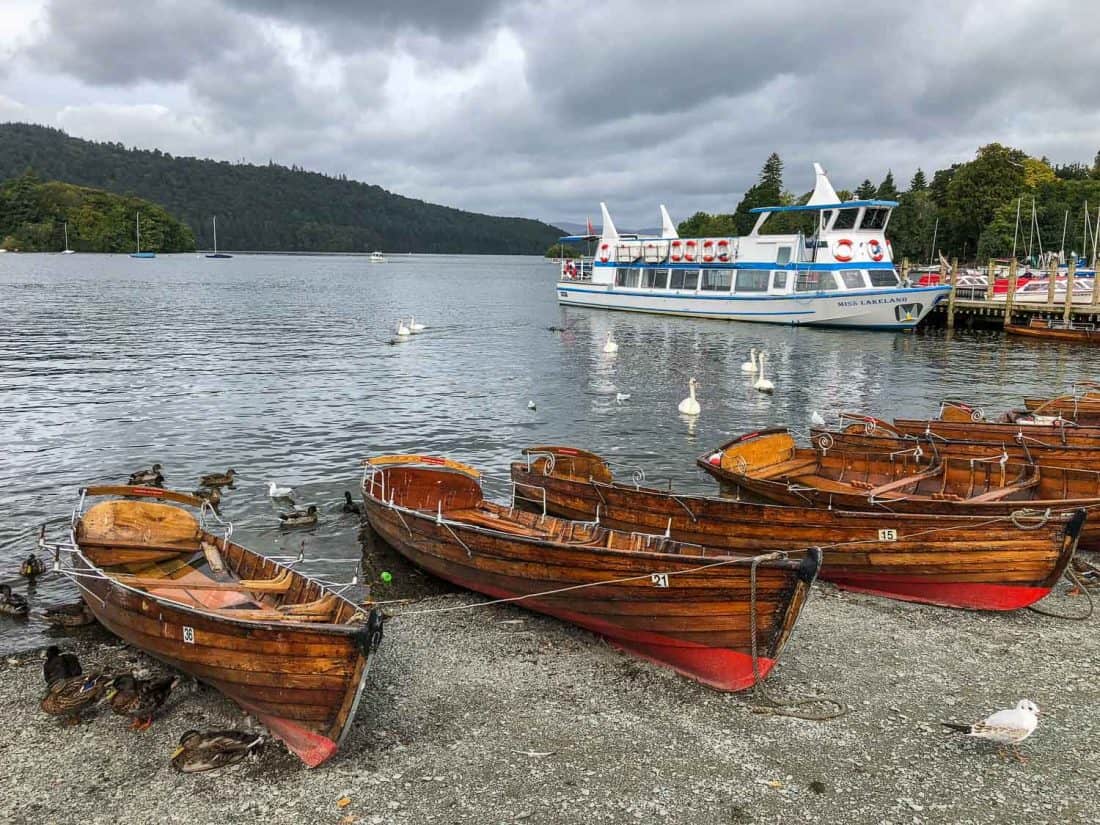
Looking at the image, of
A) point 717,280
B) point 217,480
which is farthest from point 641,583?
point 717,280

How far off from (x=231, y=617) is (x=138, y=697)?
161cm

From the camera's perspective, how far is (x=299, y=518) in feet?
53.6

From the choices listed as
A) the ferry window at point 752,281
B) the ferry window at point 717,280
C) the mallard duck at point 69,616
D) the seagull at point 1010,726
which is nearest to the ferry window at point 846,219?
the ferry window at point 752,281

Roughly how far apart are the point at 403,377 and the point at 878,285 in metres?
35.6

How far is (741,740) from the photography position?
27.5 ft

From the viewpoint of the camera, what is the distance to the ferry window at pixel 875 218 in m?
52.6

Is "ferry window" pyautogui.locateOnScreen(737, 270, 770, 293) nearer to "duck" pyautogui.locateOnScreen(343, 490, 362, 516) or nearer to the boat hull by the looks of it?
"duck" pyautogui.locateOnScreen(343, 490, 362, 516)

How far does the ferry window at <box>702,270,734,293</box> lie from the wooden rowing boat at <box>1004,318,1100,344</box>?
762 inches

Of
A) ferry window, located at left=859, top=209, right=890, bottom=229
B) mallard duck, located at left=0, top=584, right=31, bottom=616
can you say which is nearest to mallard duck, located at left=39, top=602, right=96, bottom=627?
mallard duck, located at left=0, top=584, right=31, bottom=616

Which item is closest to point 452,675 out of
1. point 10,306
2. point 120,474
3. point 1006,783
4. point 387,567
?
point 387,567

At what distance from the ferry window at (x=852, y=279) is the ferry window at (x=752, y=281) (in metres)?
5.57

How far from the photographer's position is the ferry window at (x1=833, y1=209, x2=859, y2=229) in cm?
5269

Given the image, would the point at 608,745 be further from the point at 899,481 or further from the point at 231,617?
the point at 899,481

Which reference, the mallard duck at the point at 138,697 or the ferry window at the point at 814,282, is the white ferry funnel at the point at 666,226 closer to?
the ferry window at the point at 814,282
